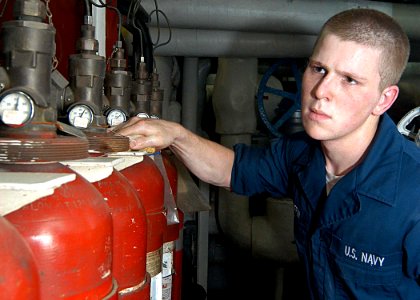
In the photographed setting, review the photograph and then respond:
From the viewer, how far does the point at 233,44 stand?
7.43ft

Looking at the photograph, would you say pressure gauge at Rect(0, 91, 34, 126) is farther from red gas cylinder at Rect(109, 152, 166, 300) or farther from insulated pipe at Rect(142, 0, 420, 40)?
insulated pipe at Rect(142, 0, 420, 40)

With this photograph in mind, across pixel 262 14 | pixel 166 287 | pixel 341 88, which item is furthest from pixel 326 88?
pixel 262 14

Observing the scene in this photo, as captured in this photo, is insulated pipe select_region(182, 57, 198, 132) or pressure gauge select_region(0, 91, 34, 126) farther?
insulated pipe select_region(182, 57, 198, 132)

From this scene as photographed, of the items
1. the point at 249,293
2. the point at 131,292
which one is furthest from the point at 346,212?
the point at 249,293

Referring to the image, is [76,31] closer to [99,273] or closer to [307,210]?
[307,210]

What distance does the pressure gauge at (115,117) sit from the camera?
113 cm

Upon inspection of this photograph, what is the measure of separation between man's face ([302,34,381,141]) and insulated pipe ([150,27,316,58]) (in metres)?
1.22

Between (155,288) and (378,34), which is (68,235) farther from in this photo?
(378,34)

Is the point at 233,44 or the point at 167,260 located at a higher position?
the point at 233,44

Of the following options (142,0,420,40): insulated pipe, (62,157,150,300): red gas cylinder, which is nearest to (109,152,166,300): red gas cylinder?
(62,157,150,300): red gas cylinder

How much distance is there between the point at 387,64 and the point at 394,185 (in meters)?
0.26

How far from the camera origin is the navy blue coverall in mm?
1016

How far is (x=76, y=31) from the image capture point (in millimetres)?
1356

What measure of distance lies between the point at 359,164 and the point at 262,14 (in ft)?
3.83
